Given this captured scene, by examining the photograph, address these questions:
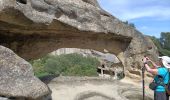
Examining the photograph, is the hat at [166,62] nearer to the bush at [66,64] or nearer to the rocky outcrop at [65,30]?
the rocky outcrop at [65,30]

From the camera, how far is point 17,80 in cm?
765

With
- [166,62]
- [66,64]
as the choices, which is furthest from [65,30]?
[66,64]

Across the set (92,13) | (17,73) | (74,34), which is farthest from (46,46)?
(17,73)

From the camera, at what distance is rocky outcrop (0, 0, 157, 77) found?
8820mm

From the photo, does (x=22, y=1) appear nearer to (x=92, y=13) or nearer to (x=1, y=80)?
(x=1, y=80)

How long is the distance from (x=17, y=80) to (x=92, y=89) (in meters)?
4.19

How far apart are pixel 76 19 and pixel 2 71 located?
315 centimetres

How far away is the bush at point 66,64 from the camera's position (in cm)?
3291

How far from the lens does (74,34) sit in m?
11.0

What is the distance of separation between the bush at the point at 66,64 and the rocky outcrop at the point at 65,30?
63.6 ft

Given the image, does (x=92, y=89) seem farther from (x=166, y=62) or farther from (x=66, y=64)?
(x=66, y=64)

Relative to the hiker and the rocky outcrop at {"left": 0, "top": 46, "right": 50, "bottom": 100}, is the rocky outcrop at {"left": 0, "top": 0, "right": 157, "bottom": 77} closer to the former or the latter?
the rocky outcrop at {"left": 0, "top": 46, "right": 50, "bottom": 100}

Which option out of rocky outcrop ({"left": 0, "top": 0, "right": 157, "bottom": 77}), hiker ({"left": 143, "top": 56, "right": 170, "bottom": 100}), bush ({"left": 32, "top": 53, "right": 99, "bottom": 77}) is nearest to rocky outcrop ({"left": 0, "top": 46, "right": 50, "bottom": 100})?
rocky outcrop ({"left": 0, "top": 0, "right": 157, "bottom": 77})

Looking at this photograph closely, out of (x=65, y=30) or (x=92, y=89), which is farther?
(x=92, y=89)
